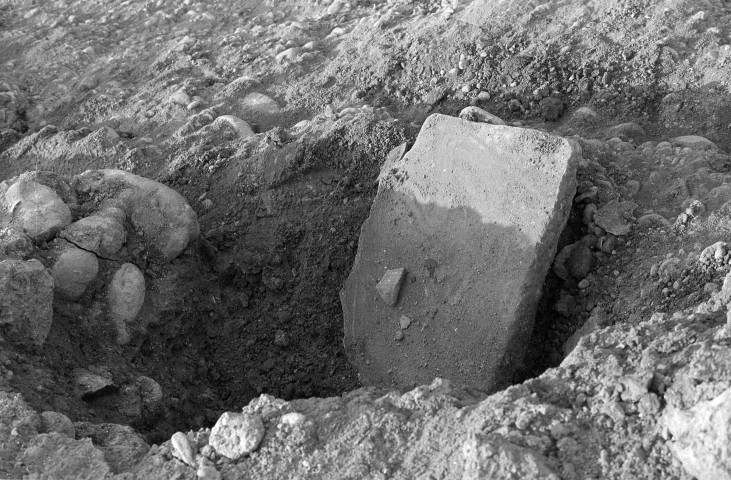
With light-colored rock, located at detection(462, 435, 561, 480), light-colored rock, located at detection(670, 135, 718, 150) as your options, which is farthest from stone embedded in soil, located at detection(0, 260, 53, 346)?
light-colored rock, located at detection(670, 135, 718, 150)

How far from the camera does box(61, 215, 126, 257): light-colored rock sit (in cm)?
419

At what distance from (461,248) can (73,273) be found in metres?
1.85

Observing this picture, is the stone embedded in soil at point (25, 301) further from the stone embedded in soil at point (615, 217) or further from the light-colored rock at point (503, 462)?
the stone embedded in soil at point (615, 217)

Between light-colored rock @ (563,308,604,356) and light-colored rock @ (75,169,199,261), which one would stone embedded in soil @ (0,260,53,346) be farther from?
light-colored rock @ (563,308,604,356)

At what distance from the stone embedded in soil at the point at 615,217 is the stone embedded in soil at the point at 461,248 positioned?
0.18m

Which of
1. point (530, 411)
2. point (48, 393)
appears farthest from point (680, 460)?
point (48, 393)

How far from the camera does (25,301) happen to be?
12.4 ft

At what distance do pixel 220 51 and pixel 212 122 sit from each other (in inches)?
46.1

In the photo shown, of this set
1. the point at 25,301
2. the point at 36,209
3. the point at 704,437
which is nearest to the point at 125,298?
the point at 25,301

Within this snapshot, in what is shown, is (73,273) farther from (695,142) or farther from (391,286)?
(695,142)

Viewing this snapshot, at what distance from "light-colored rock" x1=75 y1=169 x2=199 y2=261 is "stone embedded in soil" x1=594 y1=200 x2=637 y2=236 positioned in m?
2.06

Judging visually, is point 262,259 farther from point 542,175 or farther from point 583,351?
point 583,351

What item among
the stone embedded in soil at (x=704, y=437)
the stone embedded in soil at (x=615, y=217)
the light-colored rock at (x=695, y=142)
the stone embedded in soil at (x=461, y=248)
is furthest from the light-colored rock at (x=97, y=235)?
the light-colored rock at (x=695, y=142)

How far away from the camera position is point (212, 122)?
5.66 meters
